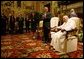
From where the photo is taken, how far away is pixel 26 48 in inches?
261

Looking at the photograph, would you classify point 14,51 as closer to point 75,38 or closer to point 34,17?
point 34,17

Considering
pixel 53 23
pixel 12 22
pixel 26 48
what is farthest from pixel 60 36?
pixel 12 22

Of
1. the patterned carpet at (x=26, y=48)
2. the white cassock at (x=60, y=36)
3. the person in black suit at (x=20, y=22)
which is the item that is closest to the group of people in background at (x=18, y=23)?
the person in black suit at (x=20, y=22)

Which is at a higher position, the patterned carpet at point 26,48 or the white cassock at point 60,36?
the white cassock at point 60,36

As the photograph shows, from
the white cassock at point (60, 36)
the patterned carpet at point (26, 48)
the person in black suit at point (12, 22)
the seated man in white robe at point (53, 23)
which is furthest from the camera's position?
the seated man in white robe at point (53, 23)

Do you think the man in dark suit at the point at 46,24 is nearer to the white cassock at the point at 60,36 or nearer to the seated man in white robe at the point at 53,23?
the seated man in white robe at the point at 53,23

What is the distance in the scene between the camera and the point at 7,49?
21.2 ft

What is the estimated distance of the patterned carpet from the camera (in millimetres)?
6037

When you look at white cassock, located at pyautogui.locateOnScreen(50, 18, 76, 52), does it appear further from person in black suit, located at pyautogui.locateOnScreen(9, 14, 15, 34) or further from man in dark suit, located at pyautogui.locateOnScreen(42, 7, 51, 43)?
person in black suit, located at pyautogui.locateOnScreen(9, 14, 15, 34)

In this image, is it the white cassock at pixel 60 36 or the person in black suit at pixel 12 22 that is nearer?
the white cassock at pixel 60 36

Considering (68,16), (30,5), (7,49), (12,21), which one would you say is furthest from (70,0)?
(7,49)

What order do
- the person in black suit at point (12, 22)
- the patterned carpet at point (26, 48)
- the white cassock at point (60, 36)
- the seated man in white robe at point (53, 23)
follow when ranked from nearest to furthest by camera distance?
1. the patterned carpet at point (26, 48)
2. the white cassock at point (60, 36)
3. the person in black suit at point (12, 22)
4. the seated man in white robe at point (53, 23)

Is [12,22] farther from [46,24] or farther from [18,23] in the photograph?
[46,24]

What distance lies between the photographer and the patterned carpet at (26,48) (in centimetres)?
604
